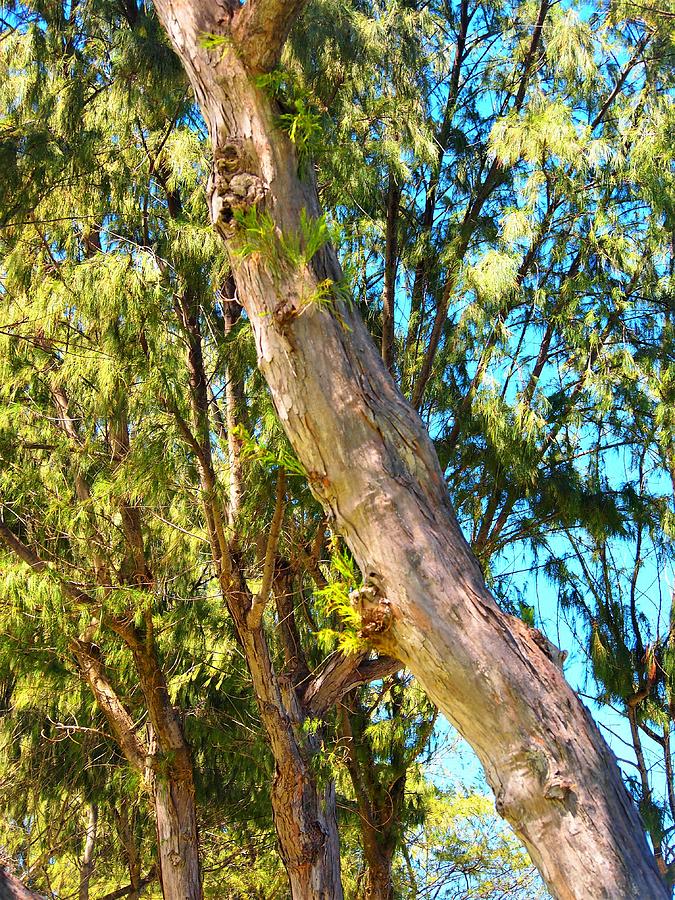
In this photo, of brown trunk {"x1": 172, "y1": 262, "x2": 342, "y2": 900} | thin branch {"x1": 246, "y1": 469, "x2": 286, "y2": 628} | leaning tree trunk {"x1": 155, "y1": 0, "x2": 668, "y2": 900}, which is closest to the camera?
leaning tree trunk {"x1": 155, "y1": 0, "x2": 668, "y2": 900}

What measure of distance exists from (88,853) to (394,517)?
278 inches

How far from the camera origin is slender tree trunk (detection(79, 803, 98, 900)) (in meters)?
7.36

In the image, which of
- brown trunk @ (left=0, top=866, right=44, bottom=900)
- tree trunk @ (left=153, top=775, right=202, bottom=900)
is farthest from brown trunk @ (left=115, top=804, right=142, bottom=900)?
brown trunk @ (left=0, top=866, right=44, bottom=900)

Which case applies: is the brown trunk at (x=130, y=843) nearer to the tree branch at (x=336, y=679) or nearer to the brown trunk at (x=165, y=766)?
the brown trunk at (x=165, y=766)

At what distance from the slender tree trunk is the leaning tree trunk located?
6360 millimetres

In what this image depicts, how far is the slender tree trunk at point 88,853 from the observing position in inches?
290

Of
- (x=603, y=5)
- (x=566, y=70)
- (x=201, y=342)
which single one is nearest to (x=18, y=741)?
(x=201, y=342)

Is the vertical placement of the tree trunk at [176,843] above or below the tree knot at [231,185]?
below

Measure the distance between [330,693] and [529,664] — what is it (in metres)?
3.06

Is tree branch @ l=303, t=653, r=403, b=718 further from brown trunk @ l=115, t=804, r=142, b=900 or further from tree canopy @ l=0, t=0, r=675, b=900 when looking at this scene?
brown trunk @ l=115, t=804, r=142, b=900

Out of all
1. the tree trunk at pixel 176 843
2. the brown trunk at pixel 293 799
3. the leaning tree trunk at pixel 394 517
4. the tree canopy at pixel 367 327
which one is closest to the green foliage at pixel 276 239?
the leaning tree trunk at pixel 394 517

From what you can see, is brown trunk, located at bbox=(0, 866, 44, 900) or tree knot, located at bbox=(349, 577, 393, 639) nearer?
tree knot, located at bbox=(349, 577, 393, 639)

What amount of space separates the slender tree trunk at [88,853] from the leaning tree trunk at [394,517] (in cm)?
636

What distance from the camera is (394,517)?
181 centimetres
